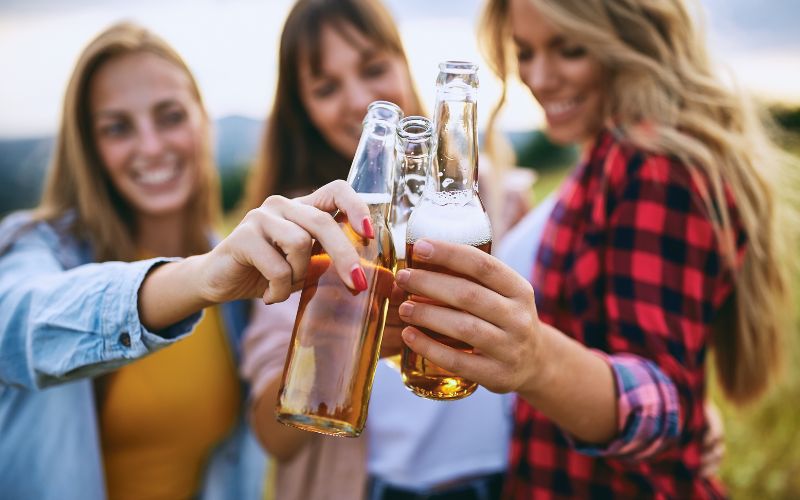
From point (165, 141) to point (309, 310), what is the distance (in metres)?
1.60

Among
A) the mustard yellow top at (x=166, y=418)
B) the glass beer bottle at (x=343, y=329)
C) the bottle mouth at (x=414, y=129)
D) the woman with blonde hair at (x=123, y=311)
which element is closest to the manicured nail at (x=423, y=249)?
the glass beer bottle at (x=343, y=329)

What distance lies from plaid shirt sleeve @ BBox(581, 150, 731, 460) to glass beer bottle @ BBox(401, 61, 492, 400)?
522mm

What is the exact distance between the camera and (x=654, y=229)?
4.83 ft

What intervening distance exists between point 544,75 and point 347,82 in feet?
2.44

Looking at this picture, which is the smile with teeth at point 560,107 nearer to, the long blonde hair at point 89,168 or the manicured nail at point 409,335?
the manicured nail at point 409,335

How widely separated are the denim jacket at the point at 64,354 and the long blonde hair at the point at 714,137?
127cm

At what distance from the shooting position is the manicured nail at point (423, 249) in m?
1.01

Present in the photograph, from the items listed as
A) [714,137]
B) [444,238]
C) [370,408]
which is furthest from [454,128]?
[370,408]

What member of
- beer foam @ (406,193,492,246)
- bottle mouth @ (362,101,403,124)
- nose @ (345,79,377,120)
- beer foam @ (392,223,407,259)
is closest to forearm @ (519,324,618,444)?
beer foam @ (406,193,492,246)

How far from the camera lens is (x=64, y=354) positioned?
1364 millimetres

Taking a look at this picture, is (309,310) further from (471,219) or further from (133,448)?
(133,448)

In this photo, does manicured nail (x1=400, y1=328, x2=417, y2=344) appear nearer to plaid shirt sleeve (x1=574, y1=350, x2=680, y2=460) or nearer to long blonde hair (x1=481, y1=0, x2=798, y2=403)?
plaid shirt sleeve (x1=574, y1=350, x2=680, y2=460)

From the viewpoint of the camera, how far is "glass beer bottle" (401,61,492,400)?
1.10 m

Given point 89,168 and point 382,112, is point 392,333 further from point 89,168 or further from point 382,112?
point 89,168
